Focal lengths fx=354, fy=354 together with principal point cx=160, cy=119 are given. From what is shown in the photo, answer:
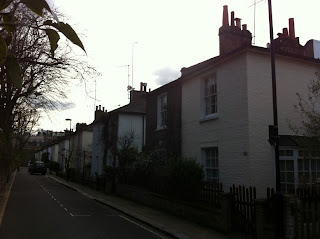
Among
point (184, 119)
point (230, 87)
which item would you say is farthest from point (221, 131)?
point (184, 119)

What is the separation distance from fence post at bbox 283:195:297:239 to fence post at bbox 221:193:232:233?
6.77 ft

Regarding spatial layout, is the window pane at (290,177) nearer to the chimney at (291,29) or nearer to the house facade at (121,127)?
the chimney at (291,29)

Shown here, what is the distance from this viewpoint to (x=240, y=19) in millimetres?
16359

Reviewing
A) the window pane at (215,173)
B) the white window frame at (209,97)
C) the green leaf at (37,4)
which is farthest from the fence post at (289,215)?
the green leaf at (37,4)

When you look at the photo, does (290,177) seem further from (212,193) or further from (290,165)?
(212,193)

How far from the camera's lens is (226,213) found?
10.6 m

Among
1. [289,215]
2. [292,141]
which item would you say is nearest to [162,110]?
[292,141]

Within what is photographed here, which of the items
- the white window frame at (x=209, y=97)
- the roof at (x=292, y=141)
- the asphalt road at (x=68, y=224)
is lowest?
the asphalt road at (x=68, y=224)

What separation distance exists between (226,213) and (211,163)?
5.18 m

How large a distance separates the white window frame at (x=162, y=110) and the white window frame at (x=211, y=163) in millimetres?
4764

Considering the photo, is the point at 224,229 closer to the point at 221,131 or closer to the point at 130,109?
the point at 221,131

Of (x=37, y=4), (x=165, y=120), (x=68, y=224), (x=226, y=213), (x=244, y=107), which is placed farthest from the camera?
(x=165, y=120)

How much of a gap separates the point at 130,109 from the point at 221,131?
1522 centimetres

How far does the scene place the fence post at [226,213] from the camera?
10570mm
